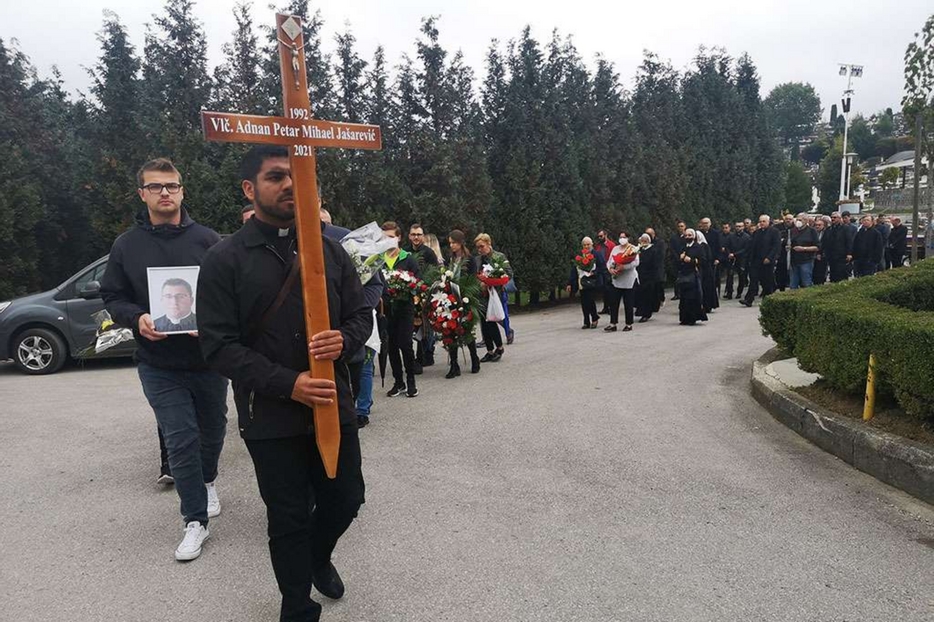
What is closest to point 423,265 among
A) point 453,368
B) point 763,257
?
point 453,368

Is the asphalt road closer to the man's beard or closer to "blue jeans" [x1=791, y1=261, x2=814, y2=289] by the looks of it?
the man's beard

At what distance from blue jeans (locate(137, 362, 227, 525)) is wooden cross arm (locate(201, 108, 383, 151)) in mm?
1817

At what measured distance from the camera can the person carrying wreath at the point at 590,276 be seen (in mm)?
13164

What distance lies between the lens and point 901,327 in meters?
5.00

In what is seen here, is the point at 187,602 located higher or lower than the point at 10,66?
lower

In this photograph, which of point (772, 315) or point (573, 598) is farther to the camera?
point (772, 315)

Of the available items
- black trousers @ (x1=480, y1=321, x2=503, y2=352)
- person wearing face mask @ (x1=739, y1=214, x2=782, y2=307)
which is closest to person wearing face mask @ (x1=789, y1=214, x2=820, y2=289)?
person wearing face mask @ (x1=739, y1=214, x2=782, y2=307)

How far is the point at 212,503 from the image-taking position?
4.51 m

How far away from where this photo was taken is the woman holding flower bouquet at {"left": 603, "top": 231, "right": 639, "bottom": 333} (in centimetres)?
1293

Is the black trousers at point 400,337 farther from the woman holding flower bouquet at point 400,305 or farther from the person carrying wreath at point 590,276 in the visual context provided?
the person carrying wreath at point 590,276

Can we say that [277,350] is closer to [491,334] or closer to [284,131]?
[284,131]

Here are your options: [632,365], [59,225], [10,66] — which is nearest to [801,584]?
[632,365]

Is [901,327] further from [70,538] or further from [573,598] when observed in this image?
[70,538]

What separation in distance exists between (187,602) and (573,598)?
187 cm
